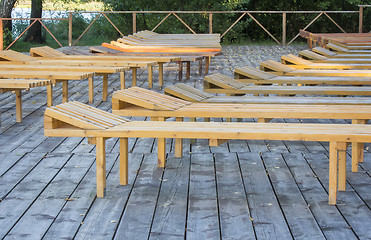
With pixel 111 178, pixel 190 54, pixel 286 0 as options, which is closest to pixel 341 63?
pixel 190 54

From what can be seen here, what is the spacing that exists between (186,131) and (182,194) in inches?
13.6

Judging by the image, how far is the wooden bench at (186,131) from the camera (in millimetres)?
3170

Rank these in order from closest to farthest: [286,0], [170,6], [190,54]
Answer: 1. [190,54]
2. [170,6]
3. [286,0]

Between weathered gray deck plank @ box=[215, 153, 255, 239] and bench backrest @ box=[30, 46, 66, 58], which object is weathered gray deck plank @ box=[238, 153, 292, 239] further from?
bench backrest @ box=[30, 46, 66, 58]

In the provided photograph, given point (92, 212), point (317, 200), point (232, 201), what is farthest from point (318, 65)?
point (92, 212)

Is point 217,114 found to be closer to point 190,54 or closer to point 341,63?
point 341,63

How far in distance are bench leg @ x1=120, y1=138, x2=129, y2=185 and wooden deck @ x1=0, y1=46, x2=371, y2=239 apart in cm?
6

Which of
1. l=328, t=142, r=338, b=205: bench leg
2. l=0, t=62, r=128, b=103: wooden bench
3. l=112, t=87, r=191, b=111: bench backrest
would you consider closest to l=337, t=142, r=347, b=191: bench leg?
l=328, t=142, r=338, b=205: bench leg

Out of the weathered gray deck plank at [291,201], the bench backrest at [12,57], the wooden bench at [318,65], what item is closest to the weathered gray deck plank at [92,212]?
the weathered gray deck plank at [291,201]

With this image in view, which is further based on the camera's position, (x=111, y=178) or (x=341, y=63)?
(x=341, y=63)

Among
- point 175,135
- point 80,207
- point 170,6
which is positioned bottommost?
point 80,207

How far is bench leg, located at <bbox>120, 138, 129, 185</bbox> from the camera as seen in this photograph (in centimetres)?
344

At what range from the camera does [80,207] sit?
125 inches

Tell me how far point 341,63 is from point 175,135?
160 inches
